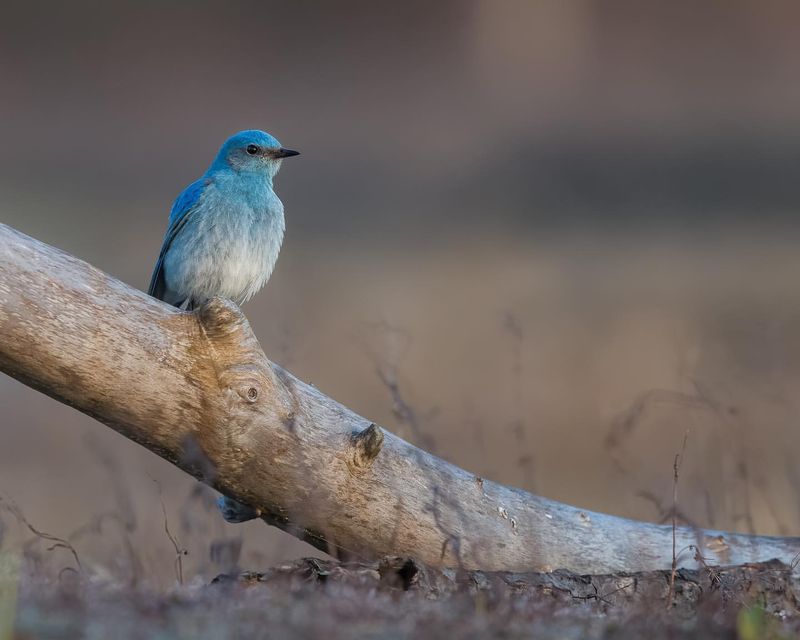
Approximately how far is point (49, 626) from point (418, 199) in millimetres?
11602

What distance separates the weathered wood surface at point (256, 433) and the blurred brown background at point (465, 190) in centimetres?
287

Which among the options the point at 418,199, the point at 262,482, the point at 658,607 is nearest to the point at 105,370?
the point at 262,482

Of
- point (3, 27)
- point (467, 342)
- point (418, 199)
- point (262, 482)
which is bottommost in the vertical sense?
point (262, 482)

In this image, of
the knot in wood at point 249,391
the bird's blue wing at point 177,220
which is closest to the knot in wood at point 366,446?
the knot in wood at point 249,391

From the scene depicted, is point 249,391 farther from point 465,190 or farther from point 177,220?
point 465,190

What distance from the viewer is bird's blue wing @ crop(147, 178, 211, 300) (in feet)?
17.5

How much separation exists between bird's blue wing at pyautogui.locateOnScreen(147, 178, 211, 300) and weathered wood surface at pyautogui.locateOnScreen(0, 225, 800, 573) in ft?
5.17

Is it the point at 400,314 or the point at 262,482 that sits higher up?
the point at 400,314

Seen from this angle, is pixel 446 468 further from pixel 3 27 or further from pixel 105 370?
pixel 3 27

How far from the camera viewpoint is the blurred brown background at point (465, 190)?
27.6 ft

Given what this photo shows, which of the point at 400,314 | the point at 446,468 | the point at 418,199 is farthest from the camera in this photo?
the point at 418,199

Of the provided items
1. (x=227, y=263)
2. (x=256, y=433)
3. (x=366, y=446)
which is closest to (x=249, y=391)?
(x=256, y=433)

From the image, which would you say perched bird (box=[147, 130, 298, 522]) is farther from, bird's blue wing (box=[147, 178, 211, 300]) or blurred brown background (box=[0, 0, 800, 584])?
blurred brown background (box=[0, 0, 800, 584])

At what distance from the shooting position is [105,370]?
362 centimetres
